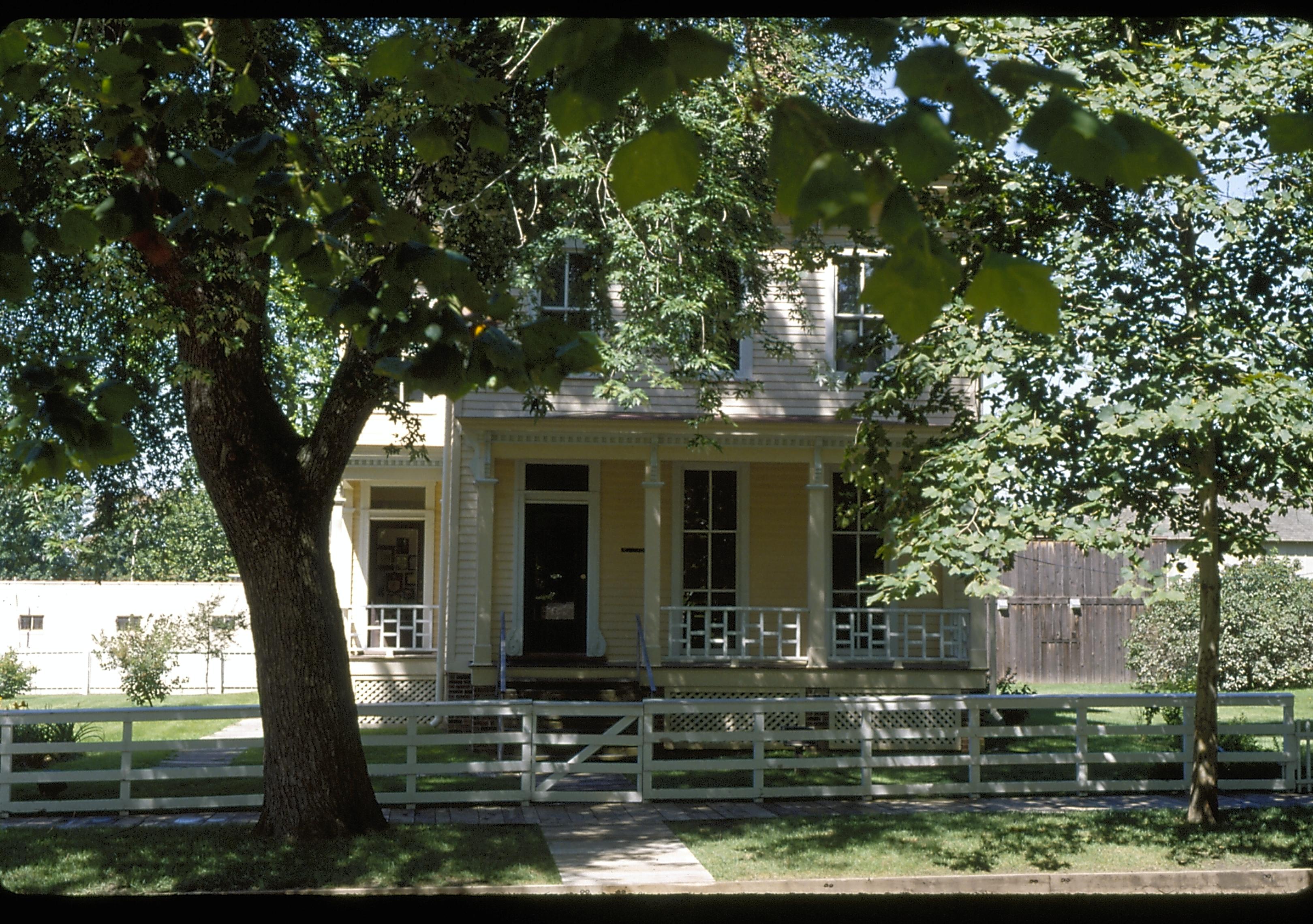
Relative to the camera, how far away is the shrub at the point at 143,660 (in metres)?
18.3

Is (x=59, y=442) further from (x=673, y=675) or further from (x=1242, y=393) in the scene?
(x=673, y=675)

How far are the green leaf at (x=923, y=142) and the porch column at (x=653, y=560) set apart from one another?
1420cm

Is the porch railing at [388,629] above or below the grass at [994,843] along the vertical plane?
above

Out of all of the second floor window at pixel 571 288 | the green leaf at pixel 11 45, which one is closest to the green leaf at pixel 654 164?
the green leaf at pixel 11 45

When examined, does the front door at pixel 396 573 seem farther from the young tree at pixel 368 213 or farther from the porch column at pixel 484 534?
the porch column at pixel 484 534

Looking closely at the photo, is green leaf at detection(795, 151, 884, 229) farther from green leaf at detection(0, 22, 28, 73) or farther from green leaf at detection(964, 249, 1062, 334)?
green leaf at detection(0, 22, 28, 73)

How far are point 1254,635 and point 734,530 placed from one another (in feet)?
36.4

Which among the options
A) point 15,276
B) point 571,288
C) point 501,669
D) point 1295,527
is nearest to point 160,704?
point 501,669

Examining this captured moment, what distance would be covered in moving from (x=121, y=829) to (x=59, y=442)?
793cm

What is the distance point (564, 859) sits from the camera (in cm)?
910

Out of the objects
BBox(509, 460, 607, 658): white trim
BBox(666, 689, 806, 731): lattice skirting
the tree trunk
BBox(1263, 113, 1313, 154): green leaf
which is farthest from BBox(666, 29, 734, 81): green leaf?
BBox(509, 460, 607, 658): white trim

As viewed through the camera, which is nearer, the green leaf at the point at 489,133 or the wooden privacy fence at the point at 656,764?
the green leaf at the point at 489,133

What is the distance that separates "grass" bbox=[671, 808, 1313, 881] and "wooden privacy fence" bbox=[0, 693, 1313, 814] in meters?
1.10

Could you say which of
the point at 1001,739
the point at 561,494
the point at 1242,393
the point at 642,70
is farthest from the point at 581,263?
the point at 642,70
